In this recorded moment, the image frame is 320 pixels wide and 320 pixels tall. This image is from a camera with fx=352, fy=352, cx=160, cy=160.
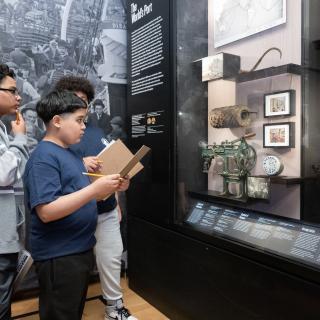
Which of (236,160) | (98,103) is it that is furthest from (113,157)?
(98,103)

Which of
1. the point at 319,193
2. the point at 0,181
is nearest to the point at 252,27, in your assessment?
the point at 319,193

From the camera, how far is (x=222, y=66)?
2.38 meters

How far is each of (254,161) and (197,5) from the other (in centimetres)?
120

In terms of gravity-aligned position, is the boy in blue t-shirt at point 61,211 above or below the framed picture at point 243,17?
below

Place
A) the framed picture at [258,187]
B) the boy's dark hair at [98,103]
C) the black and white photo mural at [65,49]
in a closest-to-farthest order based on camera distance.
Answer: the framed picture at [258,187] → the black and white photo mural at [65,49] → the boy's dark hair at [98,103]

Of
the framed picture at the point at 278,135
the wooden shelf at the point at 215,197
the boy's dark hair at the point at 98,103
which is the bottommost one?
the wooden shelf at the point at 215,197

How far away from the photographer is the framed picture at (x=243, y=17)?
210 cm

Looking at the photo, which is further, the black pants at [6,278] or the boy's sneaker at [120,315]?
the boy's sneaker at [120,315]

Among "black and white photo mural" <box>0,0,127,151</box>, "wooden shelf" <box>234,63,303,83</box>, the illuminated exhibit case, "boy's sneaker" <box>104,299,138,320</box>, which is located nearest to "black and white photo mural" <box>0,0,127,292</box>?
"black and white photo mural" <box>0,0,127,151</box>

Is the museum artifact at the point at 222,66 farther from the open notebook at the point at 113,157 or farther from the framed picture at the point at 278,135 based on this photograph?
the open notebook at the point at 113,157

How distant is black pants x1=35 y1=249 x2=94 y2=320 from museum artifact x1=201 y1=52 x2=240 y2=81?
1.50m

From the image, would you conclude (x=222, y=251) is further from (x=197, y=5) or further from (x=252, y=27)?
(x=197, y=5)

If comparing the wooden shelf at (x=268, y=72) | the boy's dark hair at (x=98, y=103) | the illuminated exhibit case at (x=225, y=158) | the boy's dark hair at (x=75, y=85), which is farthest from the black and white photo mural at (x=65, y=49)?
the wooden shelf at (x=268, y=72)

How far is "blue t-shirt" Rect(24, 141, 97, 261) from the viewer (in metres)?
1.46
